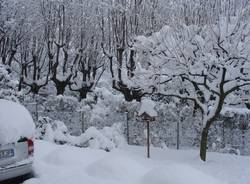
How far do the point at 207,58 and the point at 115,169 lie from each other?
5665mm

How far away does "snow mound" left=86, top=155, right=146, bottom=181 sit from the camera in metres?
7.86

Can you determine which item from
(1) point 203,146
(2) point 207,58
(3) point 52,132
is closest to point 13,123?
(2) point 207,58

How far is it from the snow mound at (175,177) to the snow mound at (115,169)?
48 cm

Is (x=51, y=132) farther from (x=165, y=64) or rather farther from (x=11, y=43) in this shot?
(x=11, y=43)

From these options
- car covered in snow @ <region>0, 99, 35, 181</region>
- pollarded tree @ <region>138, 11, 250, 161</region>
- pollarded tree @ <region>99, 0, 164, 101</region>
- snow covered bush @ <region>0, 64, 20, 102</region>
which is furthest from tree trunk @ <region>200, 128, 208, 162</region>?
snow covered bush @ <region>0, 64, 20, 102</region>

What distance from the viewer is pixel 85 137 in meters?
15.1

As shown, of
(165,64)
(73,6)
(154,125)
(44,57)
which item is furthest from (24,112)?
(44,57)

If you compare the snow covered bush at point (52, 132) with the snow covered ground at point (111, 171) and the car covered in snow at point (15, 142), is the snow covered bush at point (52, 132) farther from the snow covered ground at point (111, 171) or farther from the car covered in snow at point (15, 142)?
the car covered in snow at point (15, 142)

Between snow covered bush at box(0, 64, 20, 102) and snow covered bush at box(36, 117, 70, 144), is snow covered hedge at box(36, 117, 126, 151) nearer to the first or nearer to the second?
snow covered bush at box(36, 117, 70, 144)

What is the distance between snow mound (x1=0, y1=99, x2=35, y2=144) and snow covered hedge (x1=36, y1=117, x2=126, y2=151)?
6819mm

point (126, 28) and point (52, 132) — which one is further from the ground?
point (126, 28)

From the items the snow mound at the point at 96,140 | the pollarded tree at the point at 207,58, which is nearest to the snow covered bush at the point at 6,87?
the snow mound at the point at 96,140

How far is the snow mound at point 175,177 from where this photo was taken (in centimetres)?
703

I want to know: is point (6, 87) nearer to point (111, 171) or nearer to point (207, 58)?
point (207, 58)
